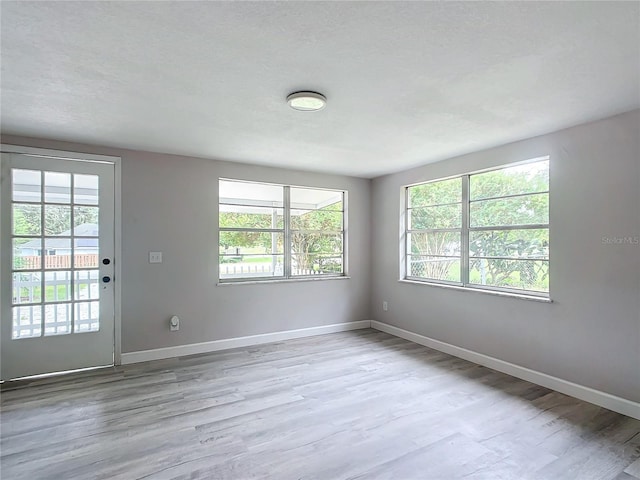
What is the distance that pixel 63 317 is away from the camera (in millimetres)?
3607

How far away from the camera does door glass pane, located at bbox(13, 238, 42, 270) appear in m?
3.41

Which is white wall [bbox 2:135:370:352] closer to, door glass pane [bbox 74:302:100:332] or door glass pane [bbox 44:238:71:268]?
door glass pane [bbox 74:302:100:332]

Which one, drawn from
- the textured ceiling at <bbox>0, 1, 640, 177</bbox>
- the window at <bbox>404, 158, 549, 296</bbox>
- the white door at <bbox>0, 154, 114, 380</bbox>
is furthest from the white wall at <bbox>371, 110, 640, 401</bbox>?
the white door at <bbox>0, 154, 114, 380</bbox>

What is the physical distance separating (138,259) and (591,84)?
14.5ft

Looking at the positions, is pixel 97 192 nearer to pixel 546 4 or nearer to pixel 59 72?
pixel 59 72

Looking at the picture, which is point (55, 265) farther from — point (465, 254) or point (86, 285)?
point (465, 254)

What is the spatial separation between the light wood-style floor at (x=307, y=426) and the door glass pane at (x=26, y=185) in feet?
6.00

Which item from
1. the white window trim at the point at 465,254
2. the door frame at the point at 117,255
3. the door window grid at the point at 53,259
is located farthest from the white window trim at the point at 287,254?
the door window grid at the point at 53,259

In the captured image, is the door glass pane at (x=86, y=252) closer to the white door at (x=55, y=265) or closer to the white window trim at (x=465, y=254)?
the white door at (x=55, y=265)

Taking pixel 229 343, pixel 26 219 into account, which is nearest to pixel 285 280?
pixel 229 343

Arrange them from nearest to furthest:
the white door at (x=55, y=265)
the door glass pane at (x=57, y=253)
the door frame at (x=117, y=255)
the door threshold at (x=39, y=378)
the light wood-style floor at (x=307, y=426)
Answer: the light wood-style floor at (x=307, y=426), the door threshold at (x=39, y=378), the white door at (x=55, y=265), the door glass pane at (x=57, y=253), the door frame at (x=117, y=255)

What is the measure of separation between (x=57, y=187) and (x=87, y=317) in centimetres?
140

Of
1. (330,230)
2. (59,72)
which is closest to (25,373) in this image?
(59,72)

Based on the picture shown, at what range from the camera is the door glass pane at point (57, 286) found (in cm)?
353
